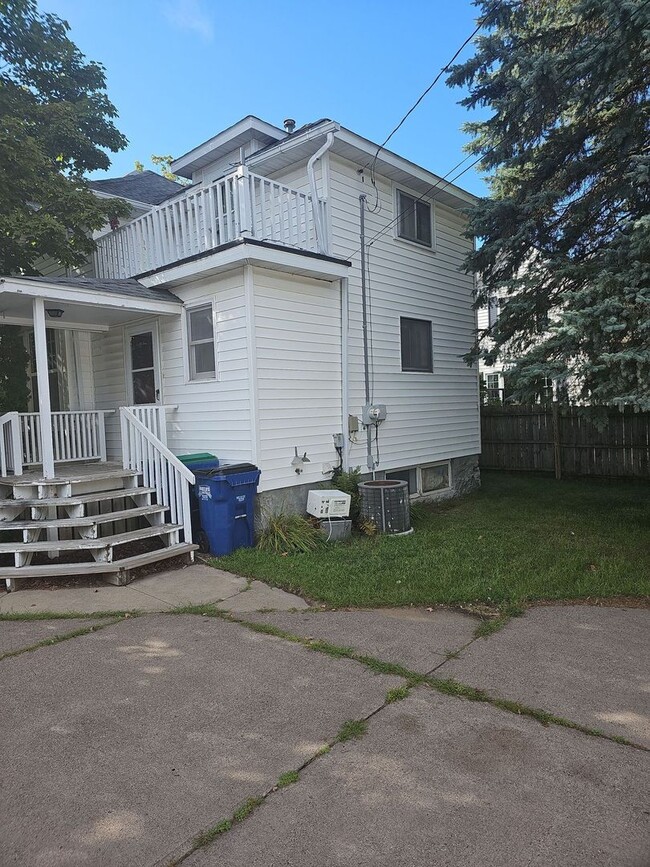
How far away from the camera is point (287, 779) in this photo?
2.64 m

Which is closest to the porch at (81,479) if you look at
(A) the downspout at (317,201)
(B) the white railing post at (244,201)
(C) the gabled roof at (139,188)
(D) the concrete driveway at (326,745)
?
(D) the concrete driveway at (326,745)

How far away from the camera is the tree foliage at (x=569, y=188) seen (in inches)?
237

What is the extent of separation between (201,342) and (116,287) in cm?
135

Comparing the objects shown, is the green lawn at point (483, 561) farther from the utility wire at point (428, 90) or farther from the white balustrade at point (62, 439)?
the utility wire at point (428, 90)

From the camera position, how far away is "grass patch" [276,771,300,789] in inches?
103

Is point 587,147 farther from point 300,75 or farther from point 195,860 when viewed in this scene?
point 195,860

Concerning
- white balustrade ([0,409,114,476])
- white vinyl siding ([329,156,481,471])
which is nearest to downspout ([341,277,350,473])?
white vinyl siding ([329,156,481,471])

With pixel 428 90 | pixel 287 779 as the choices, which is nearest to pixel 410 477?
pixel 428 90

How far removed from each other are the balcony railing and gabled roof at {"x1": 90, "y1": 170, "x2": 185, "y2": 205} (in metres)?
3.11

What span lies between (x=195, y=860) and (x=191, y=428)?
6378mm

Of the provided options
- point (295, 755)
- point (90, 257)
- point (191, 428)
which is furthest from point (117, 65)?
point (295, 755)

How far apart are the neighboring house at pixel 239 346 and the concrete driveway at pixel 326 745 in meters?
2.40

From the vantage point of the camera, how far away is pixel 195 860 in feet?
7.13

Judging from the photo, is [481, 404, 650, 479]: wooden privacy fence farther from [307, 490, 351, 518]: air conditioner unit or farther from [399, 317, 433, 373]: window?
[307, 490, 351, 518]: air conditioner unit
